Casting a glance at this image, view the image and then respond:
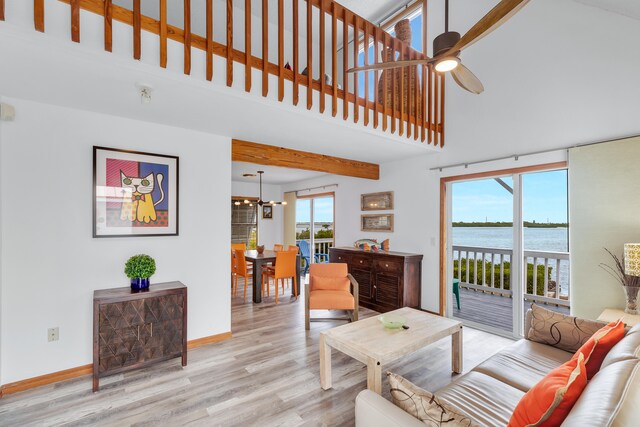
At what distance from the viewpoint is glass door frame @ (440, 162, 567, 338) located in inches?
135

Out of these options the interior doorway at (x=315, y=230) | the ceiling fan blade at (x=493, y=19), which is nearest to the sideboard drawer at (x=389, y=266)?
the interior doorway at (x=315, y=230)

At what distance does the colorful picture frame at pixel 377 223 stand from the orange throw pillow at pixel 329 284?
1.40m

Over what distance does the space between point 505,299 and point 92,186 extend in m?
5.51

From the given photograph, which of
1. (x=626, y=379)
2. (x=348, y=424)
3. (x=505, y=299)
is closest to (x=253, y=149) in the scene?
(x=348, y=424)

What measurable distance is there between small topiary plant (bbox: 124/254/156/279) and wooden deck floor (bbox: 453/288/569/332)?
12.8 ft

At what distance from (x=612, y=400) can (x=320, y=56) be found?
282 cm

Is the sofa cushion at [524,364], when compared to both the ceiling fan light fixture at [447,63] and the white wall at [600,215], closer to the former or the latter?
the white wall at [600,215]

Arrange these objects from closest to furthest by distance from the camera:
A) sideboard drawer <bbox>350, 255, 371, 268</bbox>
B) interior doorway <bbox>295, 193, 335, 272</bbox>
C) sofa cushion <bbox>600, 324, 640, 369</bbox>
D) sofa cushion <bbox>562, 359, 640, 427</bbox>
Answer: sofa cushion <bbox>562, 359, 640, 427</bbox>, sofa cushion <bbox>600, 324, 640, 369</bbox>, sideboard drawer <bbox>350, 255, 371, 268</bbox>, interior doorway <bbox>295, 193, 335, 272</bbox>

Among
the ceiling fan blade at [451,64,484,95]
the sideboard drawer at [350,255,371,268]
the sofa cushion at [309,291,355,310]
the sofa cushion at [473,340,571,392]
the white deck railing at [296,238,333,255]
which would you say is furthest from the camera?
the white deck railing at [296,238,333,255]

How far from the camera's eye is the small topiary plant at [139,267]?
8.85 feet

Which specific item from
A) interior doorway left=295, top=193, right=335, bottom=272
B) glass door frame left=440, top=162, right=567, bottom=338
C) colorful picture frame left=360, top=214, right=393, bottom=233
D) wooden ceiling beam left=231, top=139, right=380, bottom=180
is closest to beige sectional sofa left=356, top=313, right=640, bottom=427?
glass door frame left=440, top=162, right=567, bottom=338

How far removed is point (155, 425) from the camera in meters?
2.01

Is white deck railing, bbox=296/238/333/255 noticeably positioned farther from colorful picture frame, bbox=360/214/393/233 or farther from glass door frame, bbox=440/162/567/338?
glass door frame, bbox=440/162/567/338

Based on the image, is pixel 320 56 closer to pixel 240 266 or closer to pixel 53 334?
pixel 53 334
